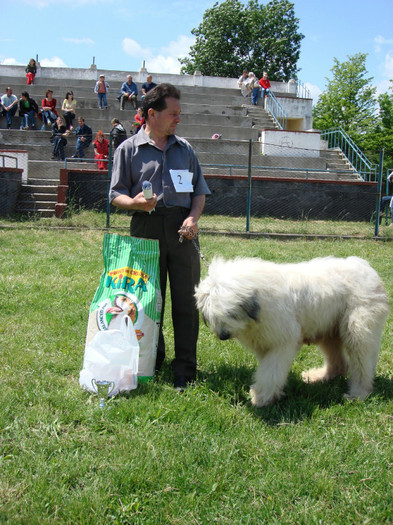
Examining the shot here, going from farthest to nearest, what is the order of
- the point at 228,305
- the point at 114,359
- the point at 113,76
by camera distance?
the point at 113,76, the point at 114,359, the point at 228,305

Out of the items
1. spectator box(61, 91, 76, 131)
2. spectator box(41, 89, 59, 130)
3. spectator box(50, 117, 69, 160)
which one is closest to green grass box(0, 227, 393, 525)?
spectator box(50, 117, 69, 160)

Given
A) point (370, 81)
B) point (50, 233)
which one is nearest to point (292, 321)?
point (50, 233)

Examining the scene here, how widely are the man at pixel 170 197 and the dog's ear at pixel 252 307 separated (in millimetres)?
775

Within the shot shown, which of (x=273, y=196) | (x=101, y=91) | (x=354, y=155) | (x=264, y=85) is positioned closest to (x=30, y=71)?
(x=101, y=91)

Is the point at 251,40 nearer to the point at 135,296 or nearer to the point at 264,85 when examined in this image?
the point at 264,85

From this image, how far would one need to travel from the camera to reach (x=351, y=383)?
3816 mm

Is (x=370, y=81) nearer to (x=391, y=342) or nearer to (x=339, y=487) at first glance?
(x=391, y=342)

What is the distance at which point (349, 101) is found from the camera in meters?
39.5

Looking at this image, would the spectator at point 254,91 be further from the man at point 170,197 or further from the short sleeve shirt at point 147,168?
the short sleeve shirt at point 147,168

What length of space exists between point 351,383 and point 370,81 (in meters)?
40.9

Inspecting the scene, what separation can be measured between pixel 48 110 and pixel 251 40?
120 feet

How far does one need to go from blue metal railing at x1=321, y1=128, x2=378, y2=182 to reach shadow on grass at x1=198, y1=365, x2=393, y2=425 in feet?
45.2

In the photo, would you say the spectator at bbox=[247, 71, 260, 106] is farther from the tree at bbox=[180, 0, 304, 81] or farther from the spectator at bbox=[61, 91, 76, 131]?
the tree at bbox=[180, 0, 304, 81]

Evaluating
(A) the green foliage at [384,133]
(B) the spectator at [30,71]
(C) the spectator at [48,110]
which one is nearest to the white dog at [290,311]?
(C) the spectator at [48,110]
